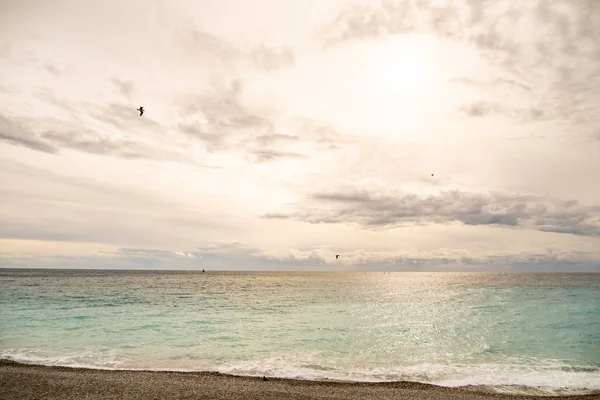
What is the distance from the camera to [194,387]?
1622 cm

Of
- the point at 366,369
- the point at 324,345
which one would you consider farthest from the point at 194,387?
the point at 324,345

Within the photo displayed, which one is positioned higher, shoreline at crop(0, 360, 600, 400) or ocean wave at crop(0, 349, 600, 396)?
shoreline at crop(0, 360, 600, 400)

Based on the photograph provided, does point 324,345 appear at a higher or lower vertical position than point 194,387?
lower

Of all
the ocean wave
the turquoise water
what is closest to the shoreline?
the ocean wave

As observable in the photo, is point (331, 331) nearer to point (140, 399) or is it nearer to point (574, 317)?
point (140, 399)

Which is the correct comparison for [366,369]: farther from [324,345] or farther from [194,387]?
[194,387]

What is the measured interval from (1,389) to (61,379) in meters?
2.21

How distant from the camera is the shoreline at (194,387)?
15.2 m

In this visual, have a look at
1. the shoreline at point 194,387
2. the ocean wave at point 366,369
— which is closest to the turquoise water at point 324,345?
the ocean wave at point 366,369

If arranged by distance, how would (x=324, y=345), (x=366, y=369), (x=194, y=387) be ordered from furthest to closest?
(x=324, y=345)
(x=366, y=369)
(x=194, y=387)

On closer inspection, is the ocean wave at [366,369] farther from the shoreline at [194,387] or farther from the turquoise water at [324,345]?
the shoreline at [194,387]

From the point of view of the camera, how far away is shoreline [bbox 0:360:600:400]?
15.2m

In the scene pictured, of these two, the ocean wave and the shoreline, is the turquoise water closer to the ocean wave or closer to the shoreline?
the ocean wave

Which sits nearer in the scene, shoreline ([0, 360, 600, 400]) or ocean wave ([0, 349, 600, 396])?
shoreline ([0, 360, 600, 400])
